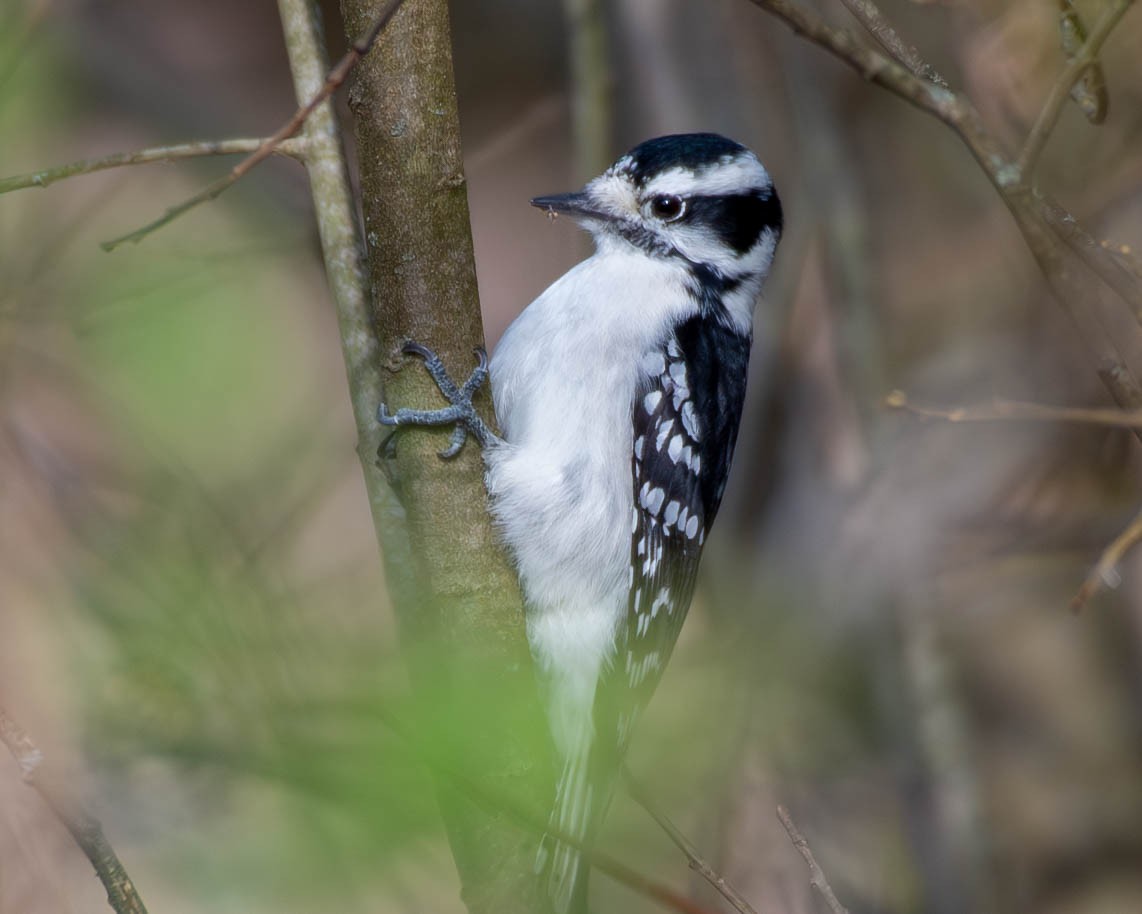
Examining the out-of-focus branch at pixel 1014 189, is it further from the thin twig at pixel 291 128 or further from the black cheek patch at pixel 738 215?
the black cheek patch at pixel 738 215

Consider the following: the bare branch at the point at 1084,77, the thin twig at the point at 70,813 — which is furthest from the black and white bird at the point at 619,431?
the thin twig at the point at 70,813

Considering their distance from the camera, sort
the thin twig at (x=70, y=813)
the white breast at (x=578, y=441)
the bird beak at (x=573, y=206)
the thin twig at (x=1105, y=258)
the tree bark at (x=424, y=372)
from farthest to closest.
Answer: the bird beak at (x=573, y=206)
the white breast at (x=578, y=441)
the tree bark at (x=424, y=372)
the thin twig at (x=1105, y=258)
the thin twig at (x=70, y=813)

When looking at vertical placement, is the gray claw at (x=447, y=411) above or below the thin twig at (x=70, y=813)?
above

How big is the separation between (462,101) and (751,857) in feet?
11.4

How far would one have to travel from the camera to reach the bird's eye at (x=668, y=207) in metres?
3.07

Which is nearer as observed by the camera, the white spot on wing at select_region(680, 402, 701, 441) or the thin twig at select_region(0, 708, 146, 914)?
the thin twig at select_region(0, 708, 146, 914)

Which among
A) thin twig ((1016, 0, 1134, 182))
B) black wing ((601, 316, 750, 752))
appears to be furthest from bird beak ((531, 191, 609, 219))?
thin twig ((1016, 0, 1134, 182))

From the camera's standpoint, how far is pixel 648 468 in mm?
2945

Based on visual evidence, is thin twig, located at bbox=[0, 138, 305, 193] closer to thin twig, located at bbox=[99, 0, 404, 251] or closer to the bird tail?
thin twig, located at bbox=[99, 0, 404, 251]

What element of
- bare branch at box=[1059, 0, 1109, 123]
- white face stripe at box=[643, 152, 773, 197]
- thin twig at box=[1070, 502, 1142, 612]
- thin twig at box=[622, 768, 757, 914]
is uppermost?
white face stripe at box=[643, 152, 773, 197]

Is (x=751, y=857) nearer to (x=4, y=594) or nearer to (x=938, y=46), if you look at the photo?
(x=4, y=594)

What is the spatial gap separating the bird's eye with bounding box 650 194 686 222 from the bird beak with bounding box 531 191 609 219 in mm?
128

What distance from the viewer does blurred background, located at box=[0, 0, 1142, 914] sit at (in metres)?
3.31

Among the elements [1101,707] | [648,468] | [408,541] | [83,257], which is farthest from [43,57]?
[1101,707]
